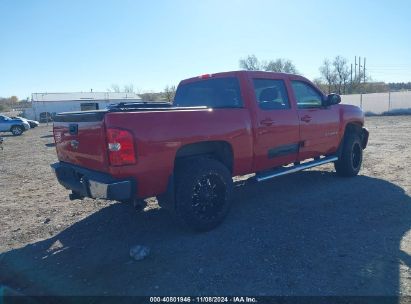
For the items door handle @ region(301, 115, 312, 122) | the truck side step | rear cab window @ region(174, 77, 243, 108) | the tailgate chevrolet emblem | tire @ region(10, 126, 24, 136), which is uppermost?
rear cab window @ region(174, 77, 243, 108)

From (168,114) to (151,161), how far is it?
55 centimetres

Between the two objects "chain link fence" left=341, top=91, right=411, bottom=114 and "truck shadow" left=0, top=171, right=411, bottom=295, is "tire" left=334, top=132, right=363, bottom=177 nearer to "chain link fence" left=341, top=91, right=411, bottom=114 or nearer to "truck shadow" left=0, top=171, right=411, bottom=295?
"truck shadow" left=0, top=171, right=411, bottom=295

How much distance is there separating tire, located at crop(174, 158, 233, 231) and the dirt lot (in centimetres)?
21

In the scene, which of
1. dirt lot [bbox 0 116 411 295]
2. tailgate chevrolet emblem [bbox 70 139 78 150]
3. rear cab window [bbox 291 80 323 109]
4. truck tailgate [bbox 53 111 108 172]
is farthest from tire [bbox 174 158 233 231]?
rear cab window [bbox 291 80 323 109]

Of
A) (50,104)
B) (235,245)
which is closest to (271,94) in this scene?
(235,245)

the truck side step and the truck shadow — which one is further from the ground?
the truck side step

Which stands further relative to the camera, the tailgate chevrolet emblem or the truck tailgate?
the tailgate chevrolet emblem

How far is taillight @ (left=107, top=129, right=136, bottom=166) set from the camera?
3322 mm

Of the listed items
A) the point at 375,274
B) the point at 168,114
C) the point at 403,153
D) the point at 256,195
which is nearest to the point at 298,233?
the point at 375,274

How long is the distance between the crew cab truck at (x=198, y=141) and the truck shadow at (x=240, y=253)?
0.50 metres

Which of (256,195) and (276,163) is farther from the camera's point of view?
(256,195)

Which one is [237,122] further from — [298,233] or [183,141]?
[298,233]

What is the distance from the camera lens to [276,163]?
203 inches

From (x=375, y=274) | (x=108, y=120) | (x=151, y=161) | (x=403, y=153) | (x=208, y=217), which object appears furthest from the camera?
(x=403, y=153)
